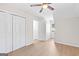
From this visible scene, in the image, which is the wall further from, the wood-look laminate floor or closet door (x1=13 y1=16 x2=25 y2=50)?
closet door (x1=13 y1=16 x2=25 y2=50)

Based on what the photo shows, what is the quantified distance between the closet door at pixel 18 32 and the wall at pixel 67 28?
6.46 feet

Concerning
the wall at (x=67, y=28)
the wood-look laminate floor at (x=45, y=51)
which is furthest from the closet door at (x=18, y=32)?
the wall at (x=67, y=28)

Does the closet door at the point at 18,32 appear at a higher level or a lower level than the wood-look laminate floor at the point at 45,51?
higher

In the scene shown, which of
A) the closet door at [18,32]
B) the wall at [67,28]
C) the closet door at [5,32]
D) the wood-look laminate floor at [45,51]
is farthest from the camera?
the wall at [67,28]

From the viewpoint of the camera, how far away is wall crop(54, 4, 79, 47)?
683 cm

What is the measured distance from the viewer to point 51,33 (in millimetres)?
12242

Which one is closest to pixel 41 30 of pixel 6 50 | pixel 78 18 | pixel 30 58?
pixel 78 18

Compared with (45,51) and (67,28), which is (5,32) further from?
(67,28)

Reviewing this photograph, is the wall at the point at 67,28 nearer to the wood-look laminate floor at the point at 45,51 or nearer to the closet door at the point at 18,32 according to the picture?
the wood-look laminate floor at the point at 45,51

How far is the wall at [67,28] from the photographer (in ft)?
22.4

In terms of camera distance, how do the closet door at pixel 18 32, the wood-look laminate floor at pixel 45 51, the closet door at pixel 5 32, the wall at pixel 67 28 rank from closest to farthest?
the closet door at pixel 5 32
the wood-look laminate floor at pixel 45 51
the closet door at pixel 18 32
the wall at pixel 67 28

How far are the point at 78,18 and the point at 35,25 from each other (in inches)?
167

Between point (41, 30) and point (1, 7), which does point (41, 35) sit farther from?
point (1, 7)

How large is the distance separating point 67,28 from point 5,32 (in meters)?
4.05
